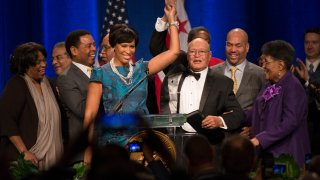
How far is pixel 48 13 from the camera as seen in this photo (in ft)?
29.9

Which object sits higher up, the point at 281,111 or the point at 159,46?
the point at 159,46

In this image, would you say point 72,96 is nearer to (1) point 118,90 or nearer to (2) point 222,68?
(1) point 118,90

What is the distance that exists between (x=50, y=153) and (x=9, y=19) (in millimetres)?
2750

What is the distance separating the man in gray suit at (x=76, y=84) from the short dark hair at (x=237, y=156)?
2.41m

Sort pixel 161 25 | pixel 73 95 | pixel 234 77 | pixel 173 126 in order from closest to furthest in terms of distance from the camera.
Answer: pixel 173 126, pixel 73 95, pixel 161 25, pixel 234 77

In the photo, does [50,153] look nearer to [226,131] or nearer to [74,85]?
[74,85]

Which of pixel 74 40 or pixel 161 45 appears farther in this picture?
pixel 74 40

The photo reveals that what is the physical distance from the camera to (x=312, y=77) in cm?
697

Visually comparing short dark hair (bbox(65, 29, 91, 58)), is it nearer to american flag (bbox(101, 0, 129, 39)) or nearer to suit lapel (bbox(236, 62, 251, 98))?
suit lapel (bbox(236, 62, 251, 98))

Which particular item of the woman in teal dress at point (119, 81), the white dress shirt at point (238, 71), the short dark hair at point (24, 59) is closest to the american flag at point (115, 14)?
the white dress shirt at point (238, 71)

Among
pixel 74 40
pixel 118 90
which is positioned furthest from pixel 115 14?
pixel 118 90

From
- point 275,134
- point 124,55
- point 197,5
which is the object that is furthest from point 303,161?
point 197,5

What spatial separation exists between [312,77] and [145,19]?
273 centimetres

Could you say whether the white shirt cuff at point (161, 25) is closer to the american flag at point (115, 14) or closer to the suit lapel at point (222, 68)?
the suit lapel at point (222, 68)
